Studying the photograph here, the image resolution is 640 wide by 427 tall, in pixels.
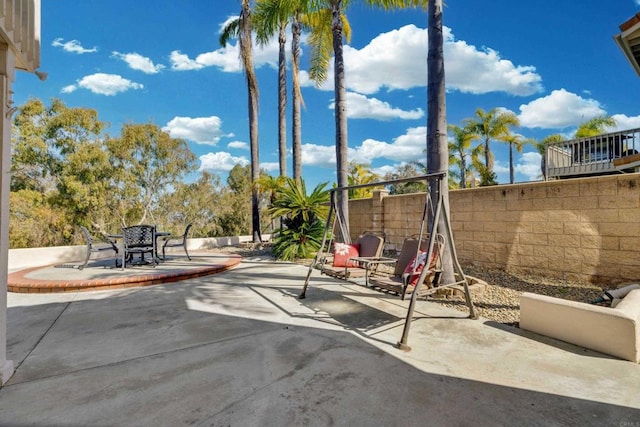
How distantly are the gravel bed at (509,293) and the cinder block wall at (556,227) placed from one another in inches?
6.7

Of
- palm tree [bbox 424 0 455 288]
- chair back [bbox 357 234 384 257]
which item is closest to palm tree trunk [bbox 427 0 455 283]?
palm tree [bbox 424 0 455 288]

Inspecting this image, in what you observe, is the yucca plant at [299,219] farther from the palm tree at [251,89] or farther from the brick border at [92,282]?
the brick border at [92,282]

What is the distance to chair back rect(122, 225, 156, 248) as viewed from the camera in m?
6.79

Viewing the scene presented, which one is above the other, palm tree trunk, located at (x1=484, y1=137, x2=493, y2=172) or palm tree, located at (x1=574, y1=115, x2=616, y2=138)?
palm tree, located at (x1=574, y1=115, x2=616, y2=138)

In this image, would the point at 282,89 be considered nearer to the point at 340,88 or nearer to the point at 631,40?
the point at 340,88

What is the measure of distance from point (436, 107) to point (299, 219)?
5431mm

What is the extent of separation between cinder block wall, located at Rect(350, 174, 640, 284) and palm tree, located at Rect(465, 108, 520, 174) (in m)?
15.9

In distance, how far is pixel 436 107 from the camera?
5.14m

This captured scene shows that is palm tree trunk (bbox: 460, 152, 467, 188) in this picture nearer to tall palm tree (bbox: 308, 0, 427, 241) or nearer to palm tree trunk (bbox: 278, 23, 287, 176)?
palm tree trunk (bbox: 278, 23, 287, 176)

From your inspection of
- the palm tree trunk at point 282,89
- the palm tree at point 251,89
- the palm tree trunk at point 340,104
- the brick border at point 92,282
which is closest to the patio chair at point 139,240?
the brick border at point 92,282

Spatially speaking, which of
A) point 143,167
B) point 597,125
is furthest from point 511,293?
point 597,125

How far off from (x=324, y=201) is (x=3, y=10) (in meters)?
7.52

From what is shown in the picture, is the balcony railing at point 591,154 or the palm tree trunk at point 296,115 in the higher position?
the palm tree trunk at point 296,115

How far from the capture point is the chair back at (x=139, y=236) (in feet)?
22.3
